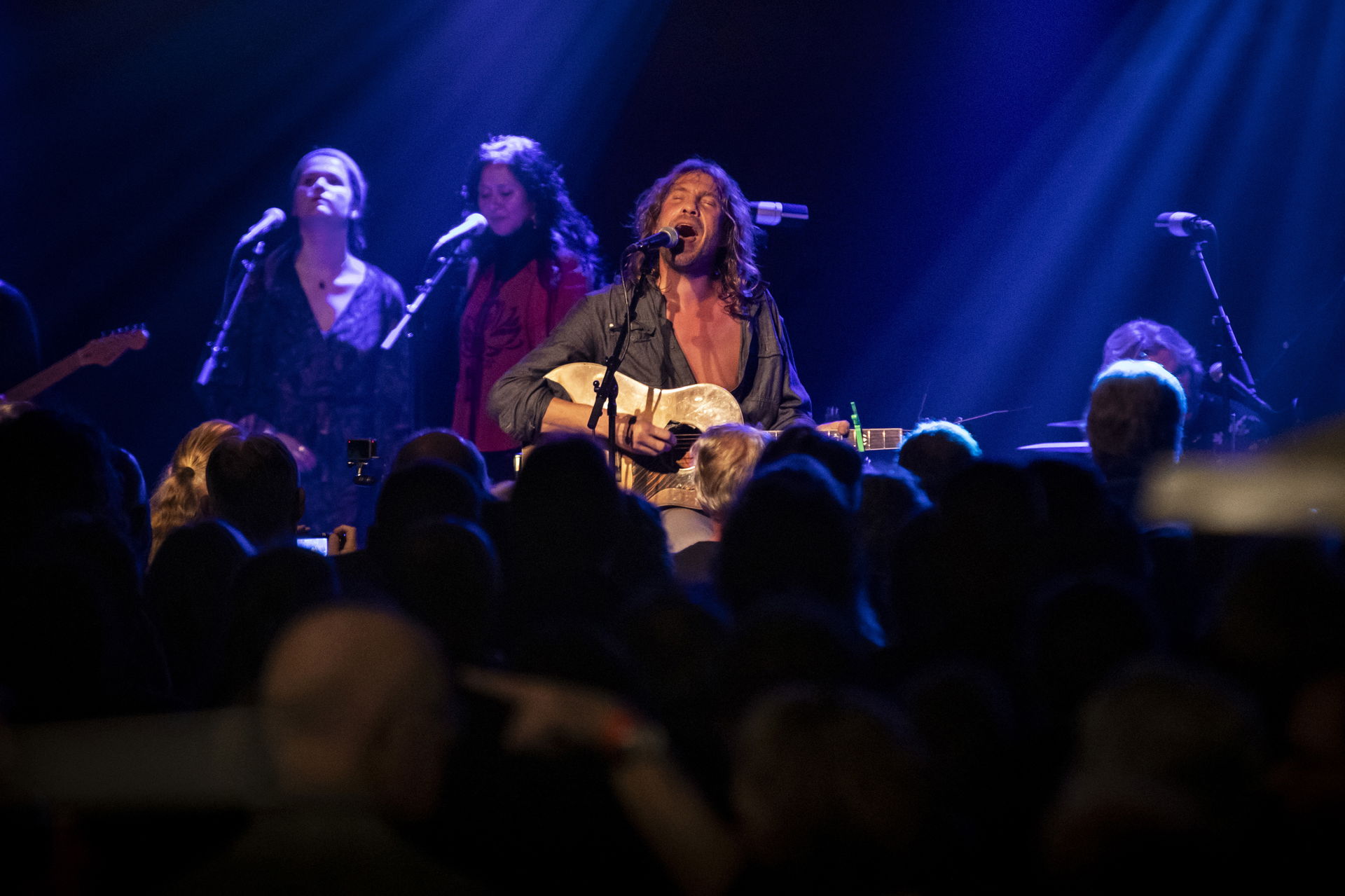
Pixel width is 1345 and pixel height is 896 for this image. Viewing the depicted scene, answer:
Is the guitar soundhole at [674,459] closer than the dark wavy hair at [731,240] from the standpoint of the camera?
Yes

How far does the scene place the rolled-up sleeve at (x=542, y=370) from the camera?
172 inches

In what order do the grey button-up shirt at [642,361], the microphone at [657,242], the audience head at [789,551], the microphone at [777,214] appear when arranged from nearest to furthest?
the audience head at [789,551] < the microphone at [657,242] < the grey button-up shirt at [642,361] < the microphone at [777,214]

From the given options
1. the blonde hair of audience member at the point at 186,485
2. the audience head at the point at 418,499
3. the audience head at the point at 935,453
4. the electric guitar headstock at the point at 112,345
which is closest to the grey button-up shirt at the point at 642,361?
the blonde hair of audience member at the point at 186,485

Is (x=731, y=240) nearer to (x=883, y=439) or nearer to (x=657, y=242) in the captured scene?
(x=657, y=242)

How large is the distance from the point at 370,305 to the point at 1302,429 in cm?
517

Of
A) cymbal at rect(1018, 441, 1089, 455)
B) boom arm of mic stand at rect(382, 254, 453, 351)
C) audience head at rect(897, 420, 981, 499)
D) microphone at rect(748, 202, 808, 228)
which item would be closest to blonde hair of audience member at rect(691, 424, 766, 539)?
audience head at rect(897, 420, 981, 499)

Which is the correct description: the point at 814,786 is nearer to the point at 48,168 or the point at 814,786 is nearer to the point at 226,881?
the point at 226,881

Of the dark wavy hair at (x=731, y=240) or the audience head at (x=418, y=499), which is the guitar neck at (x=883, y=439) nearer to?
the dark wavy hair at (x=731, y=240)

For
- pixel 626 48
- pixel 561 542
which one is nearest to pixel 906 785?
pixel 561 542

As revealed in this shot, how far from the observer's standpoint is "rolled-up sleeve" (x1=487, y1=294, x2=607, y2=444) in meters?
4.38

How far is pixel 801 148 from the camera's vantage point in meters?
7.16

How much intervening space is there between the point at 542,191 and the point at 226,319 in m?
1.81

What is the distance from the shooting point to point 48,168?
658 cm

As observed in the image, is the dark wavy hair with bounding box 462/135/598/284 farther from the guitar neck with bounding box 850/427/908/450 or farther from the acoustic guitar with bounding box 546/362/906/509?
the guitar neck with bounding box 850/427/908/450
